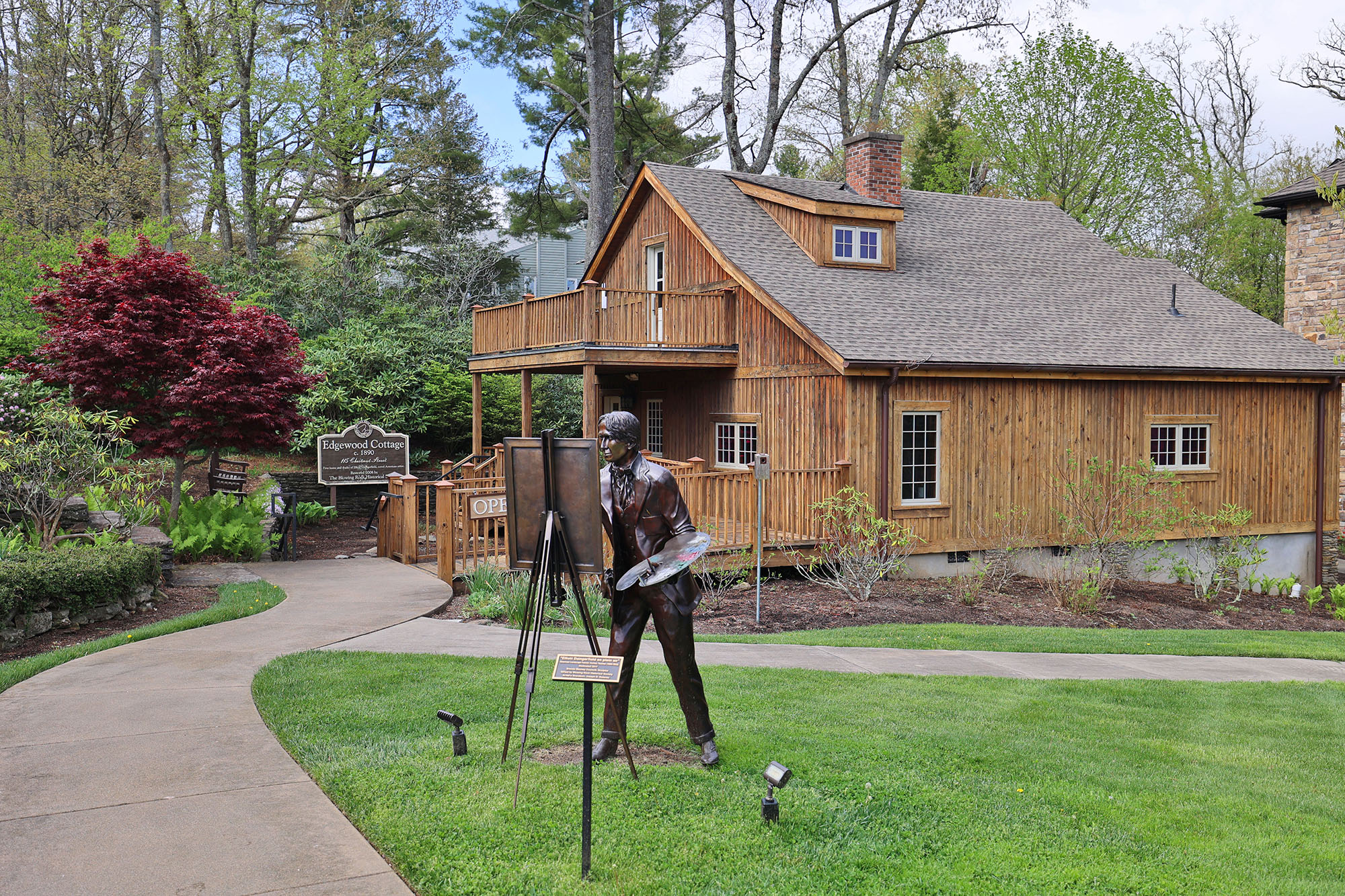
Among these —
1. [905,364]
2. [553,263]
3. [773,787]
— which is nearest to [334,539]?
[905,364]

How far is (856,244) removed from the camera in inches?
717

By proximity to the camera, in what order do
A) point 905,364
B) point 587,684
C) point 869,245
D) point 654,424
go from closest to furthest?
1. point 587,684
2. point 905,364
3. point 869,245
4. point 654,424

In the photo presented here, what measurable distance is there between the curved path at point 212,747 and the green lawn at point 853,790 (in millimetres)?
279

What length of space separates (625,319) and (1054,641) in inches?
338

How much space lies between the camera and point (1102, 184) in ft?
99.7

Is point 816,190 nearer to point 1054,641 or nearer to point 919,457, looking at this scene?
point 919,457

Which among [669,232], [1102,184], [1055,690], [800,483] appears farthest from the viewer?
[1102,184]

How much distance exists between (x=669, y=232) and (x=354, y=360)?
8.16 meters

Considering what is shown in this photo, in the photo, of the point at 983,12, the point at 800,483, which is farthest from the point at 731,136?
the point at 800,483

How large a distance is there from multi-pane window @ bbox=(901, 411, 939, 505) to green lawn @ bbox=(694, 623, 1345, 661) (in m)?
3.64

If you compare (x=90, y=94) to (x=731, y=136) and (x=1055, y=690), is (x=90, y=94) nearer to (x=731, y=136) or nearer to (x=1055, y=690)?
(x=731, y=136)

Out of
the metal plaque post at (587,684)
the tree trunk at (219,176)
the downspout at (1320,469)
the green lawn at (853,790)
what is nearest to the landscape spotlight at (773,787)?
the green lawn at (853,790)

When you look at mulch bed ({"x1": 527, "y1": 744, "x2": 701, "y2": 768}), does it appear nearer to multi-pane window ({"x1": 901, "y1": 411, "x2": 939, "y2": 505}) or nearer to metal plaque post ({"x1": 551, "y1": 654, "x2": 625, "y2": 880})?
metal plaque post ({"x1": 551, "y1": 654, "x2": 625, "y2": 880})

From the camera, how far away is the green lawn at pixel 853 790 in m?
4.48
